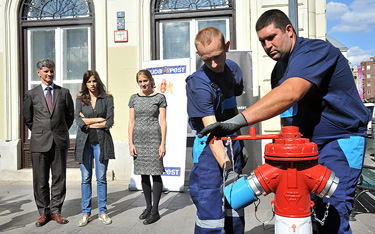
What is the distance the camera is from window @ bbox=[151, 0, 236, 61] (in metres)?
7.53

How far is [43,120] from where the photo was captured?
16.1 feet

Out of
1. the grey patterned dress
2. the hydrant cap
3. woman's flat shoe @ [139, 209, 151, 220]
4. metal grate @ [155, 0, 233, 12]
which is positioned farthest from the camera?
metal grate @ [155, 0, 233, 12]

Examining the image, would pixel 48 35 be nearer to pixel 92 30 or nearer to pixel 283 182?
pixel 92 30

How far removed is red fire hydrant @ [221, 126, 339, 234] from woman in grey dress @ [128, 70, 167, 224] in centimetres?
326

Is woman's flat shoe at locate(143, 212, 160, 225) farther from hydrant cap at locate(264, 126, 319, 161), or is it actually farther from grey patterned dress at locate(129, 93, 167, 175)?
hydrant cap at locate(264, 126, 319, 161)

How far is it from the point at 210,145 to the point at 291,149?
0.98 meters

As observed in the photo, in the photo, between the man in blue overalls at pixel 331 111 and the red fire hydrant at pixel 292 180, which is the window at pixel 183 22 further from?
the red fire hydrant at pixel 292 180

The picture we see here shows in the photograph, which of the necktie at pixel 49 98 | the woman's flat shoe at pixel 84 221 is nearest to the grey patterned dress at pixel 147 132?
the woman's flat shoe at pixel 84 221

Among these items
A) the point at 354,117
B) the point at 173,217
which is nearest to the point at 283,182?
the point at 354,117

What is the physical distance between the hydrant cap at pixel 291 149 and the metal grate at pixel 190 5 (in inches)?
241

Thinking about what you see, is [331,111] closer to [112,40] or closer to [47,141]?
[47,141]

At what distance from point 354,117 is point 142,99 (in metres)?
3.47

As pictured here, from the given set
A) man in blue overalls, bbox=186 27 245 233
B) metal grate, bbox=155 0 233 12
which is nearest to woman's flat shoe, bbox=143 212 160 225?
man in blue overalls, bbox=186 27 245 233

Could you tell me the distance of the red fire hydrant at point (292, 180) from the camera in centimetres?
172
